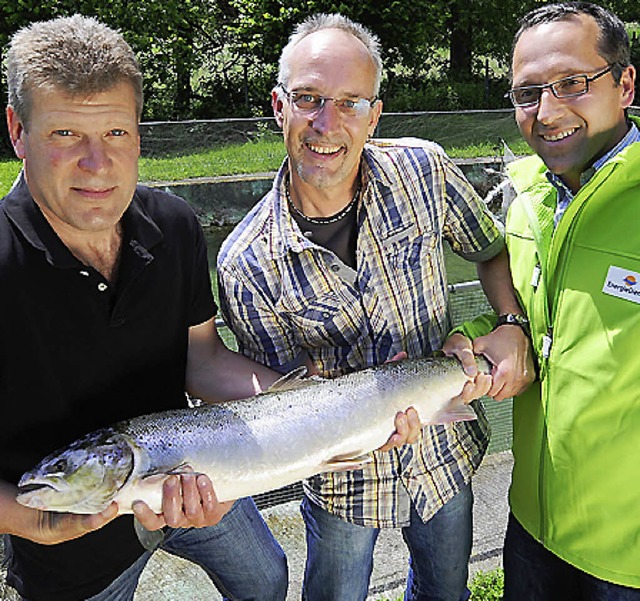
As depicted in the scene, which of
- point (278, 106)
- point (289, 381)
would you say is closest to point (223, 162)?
point (278, 106)

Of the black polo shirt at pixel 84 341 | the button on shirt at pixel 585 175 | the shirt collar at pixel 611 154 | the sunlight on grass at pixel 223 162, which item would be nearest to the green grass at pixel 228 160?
the sunlight on grass at pixel 223 162

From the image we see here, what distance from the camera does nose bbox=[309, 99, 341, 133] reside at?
303 centimetres

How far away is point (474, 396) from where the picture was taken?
321 cm

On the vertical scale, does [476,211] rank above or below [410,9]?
below

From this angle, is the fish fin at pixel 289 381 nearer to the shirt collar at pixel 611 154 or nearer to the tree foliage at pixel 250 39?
the shirt collar at pixel 611 154

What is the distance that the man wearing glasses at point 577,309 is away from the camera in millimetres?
2660

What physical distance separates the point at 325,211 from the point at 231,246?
43 centimetres

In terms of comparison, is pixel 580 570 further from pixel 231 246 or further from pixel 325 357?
pixel 231 246

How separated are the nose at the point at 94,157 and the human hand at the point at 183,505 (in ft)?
3.68

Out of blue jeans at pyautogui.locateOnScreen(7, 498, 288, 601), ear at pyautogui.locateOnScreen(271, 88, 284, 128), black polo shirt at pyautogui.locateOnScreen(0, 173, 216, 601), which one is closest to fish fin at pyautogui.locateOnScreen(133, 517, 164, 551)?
black polo shirt at pyautogui.locateOnScreen(0, 173, 216, 601)

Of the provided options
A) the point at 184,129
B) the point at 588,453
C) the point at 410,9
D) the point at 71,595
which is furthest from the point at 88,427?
the point at 410,9

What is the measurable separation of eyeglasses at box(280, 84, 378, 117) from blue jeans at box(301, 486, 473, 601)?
5.58 feet

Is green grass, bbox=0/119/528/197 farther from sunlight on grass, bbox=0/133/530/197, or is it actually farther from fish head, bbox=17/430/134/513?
fish head, bbox=17/430/134/513

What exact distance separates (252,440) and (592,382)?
1298 millimetres
